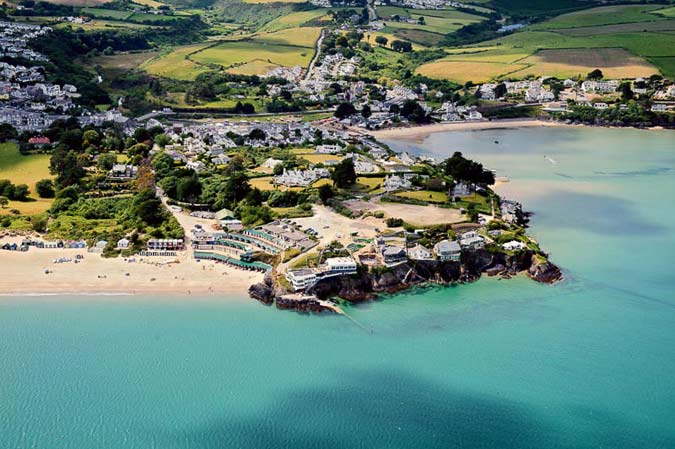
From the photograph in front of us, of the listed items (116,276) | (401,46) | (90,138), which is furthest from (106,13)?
(116,276)

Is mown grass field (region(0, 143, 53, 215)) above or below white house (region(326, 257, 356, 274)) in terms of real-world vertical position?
below

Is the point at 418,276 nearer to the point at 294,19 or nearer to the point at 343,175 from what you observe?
the point at 343,175

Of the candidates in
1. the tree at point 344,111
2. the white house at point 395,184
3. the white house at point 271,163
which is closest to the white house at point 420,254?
the white house at point 395,184

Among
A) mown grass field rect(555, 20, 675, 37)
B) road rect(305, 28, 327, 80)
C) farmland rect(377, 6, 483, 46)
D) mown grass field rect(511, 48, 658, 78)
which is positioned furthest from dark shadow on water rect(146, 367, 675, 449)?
mown grass field rect(555, 20, 675, 37)

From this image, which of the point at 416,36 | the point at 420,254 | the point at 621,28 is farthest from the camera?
the point at 416,36

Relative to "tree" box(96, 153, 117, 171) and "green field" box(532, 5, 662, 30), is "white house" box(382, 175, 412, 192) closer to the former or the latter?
"tree" box(96, 153, 117, 171)
